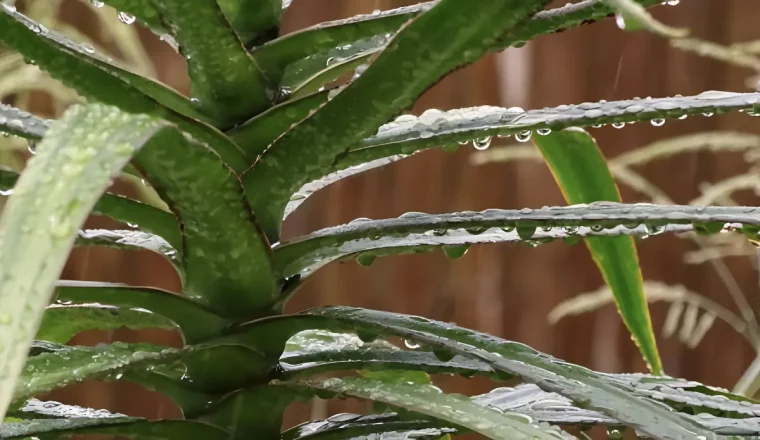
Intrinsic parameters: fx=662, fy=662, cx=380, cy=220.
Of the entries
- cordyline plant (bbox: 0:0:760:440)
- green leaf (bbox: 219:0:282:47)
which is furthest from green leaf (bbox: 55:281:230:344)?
green leaf (bbox: 219:0:282:47)

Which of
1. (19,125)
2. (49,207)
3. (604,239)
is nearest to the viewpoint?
(49,207)

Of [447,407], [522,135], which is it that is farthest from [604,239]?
[447,407]

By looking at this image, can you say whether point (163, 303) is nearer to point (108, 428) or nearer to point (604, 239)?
point (108, 428)

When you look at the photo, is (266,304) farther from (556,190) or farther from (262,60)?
(556,190)

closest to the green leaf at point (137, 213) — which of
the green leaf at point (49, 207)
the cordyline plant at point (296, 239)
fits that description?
the cordyline plant at point (296, 239)

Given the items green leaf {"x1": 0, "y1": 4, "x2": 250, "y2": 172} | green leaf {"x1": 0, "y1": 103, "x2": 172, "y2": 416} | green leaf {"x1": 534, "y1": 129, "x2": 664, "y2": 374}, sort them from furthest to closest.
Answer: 1. green leaf {"x1": 534, "y1": 129, "x2": 664, "y2": 374}
2. green leaf {"x1": 0, "y1": 4, "x2": 250, "y2": 172}
3. green leaf {"x1": 0, "y1": 103, "x2": 172, "y2": 416}

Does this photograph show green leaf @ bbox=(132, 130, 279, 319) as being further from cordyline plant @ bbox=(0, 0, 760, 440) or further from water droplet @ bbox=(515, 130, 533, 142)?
water droplet @ bbox=(515, 130, 533, 142)
